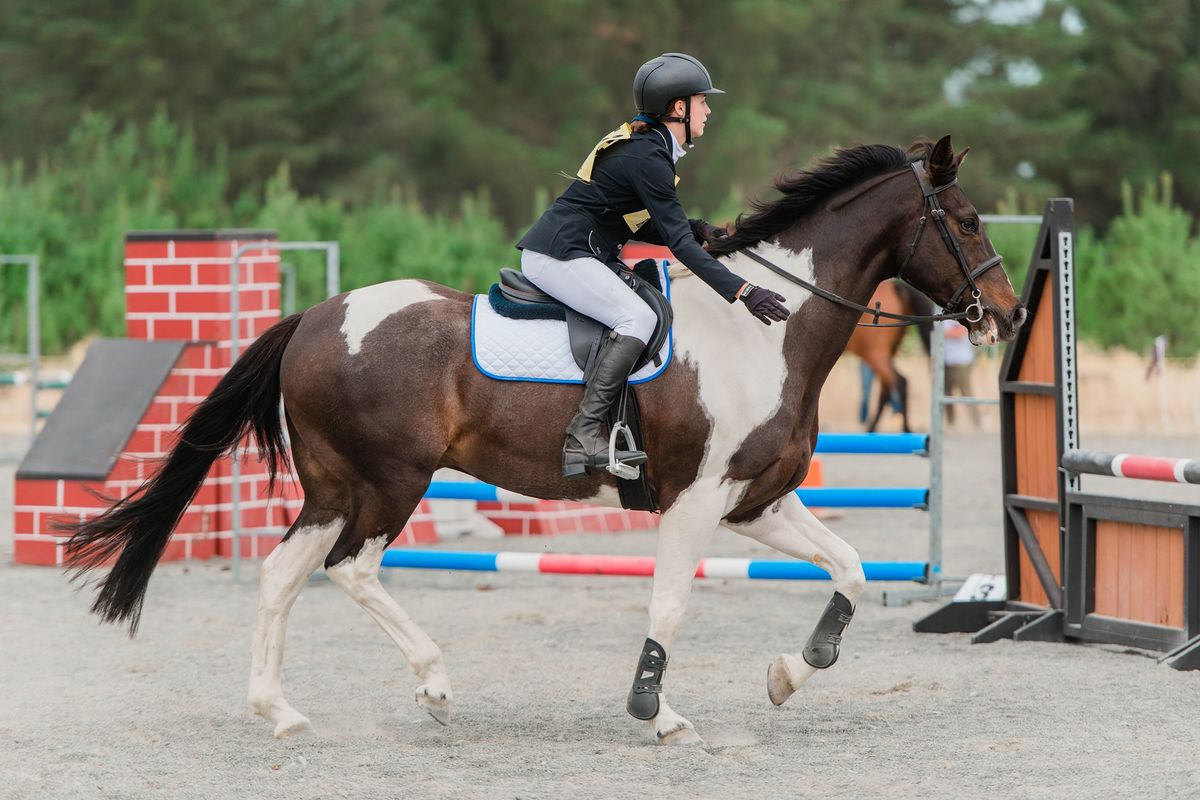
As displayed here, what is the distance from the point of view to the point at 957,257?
17.3 ft

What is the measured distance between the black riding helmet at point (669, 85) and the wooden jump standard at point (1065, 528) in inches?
85.6

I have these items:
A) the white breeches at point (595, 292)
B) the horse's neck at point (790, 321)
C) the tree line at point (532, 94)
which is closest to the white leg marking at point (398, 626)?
the white breeches at point (595, 292)

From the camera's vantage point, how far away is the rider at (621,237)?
16.4 feet

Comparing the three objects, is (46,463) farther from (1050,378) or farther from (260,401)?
(1050,378)

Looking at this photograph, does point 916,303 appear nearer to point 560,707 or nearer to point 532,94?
point 560,707

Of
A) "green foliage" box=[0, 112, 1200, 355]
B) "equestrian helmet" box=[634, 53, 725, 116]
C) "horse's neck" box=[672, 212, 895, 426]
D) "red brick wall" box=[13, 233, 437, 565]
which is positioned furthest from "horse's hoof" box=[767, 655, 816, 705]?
"green foliage" box=[0, 112, 1200, 355]

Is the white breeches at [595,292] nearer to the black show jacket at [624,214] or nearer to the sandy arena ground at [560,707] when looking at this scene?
the black show jacket at [624,214]

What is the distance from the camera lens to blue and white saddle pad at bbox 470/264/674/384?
16.9 ft

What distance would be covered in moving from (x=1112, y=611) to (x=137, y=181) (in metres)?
21.1

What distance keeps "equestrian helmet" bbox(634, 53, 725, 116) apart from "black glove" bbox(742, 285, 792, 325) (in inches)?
28.5

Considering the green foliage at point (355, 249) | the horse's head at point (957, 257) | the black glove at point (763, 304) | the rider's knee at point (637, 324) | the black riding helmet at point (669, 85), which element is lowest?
the rider's knee at point (637, 324)

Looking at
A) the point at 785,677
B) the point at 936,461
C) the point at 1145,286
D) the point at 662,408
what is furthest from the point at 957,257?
the point at 1145,286

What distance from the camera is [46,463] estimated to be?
8.96m

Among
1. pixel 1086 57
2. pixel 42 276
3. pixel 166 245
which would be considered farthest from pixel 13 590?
pixel 1086 57
